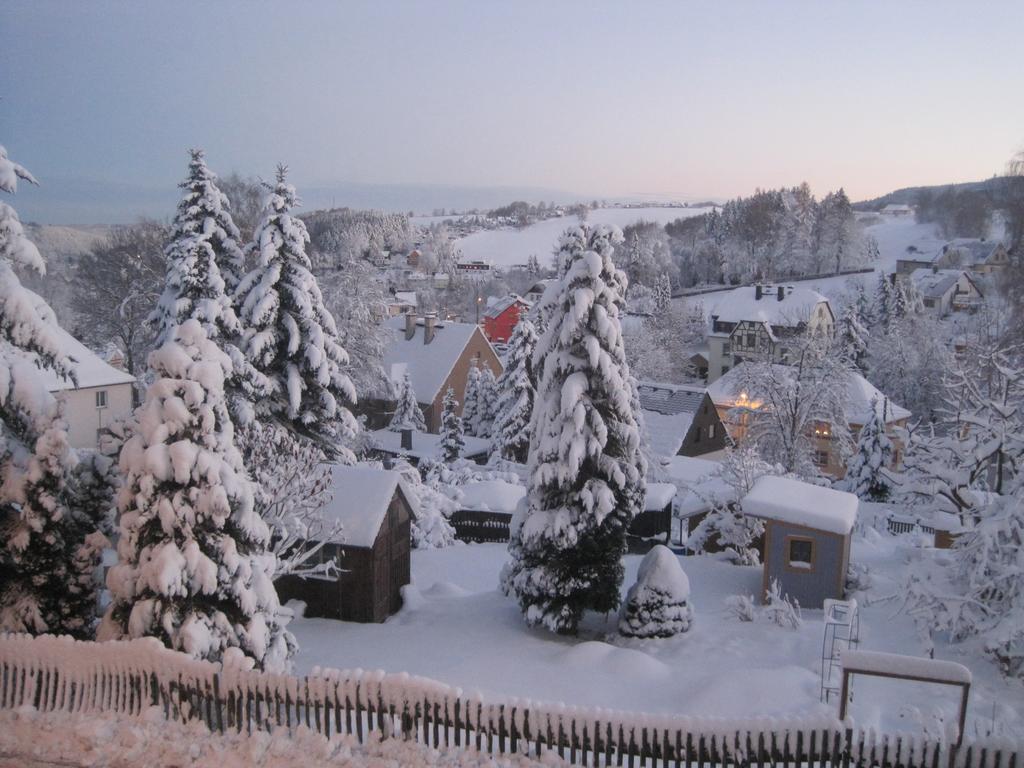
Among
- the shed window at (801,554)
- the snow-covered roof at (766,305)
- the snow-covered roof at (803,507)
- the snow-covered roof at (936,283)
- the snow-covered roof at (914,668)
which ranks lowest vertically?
the shed window at (801,554)

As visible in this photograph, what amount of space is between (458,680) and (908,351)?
169ft

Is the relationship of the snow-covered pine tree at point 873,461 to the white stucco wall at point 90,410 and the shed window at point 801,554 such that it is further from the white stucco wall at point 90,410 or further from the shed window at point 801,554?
the white stucco wall at point 90,410

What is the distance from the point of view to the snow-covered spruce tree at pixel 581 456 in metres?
17.4

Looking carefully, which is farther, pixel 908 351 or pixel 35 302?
pixel 908 351

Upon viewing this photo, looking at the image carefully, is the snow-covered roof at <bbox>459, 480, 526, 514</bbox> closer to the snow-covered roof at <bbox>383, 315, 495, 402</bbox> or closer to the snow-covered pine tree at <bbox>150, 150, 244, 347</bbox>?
the snow-covered pine tree at <bbox>150, 150, 244, 347</bbox>

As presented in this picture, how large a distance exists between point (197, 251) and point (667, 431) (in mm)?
27085

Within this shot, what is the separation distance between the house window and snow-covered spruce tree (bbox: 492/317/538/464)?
1744 cm

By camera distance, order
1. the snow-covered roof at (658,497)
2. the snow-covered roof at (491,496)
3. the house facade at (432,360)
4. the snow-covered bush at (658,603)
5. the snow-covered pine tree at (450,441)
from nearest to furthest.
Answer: the snow-covered bush at (658,603) → the snow-covered roof at (658,497) → the snow-covered roof at (491,496) → the snow-covered pine tree at (450,441) → the house facade at (432,360)

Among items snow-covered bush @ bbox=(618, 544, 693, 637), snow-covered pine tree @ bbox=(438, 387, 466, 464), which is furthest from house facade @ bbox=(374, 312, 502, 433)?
snow-covered bush @ bbox=(618, 544, 693, 637)

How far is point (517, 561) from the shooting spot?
18734mm

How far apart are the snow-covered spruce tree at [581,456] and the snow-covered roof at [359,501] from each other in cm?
327

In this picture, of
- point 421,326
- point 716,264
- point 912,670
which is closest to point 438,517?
point 912,670

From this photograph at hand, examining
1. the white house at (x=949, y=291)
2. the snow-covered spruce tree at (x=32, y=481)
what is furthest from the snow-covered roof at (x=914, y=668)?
the white house at (x=949, y=291)

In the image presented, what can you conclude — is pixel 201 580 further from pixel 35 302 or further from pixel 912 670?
pixel 912 670
